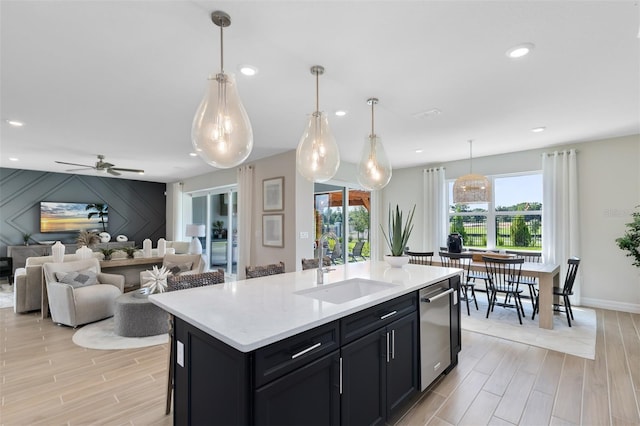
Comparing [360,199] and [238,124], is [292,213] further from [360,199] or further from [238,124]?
[238,124]

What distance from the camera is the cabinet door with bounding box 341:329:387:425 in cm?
166

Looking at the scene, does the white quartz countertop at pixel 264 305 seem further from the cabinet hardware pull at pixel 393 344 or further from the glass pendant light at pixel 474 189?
the glass pendant light at pixel 474 189

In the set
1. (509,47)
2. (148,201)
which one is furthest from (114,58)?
(148,201)

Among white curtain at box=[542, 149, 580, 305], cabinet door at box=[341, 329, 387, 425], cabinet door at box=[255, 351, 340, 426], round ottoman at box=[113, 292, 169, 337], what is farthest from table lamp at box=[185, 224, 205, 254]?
white curtain at box=[542, 149, 580, 305]

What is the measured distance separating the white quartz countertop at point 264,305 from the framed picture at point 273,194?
2.94 metres

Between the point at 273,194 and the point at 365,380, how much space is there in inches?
167

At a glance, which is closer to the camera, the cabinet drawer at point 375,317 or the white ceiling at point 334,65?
the cabinet drawer at point 375,317

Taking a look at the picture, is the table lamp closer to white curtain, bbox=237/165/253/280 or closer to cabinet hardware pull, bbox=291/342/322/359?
white curtain, bbox=237/165/253/280

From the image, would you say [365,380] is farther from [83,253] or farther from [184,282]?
[83,253]

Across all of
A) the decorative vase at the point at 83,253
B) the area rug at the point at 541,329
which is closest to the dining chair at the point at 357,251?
the area rug at the point at 541,329

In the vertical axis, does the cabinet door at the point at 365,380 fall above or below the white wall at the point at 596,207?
below

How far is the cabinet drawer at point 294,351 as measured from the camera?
128cm

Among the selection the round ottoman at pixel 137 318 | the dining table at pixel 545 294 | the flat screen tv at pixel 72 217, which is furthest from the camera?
the flat screen tv at pixel 72 217

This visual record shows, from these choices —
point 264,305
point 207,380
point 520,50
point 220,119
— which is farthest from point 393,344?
point 520,50
